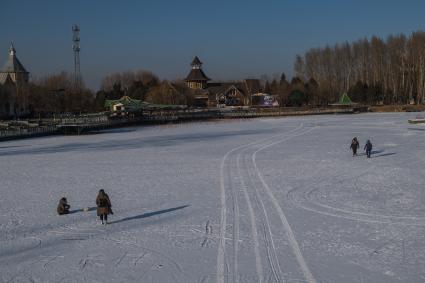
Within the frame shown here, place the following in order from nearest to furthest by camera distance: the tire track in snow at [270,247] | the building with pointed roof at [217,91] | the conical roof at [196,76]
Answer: the tire track in snow at [270,247] → the building with pointed roof at [217,91] → the conical roof at [196,76]

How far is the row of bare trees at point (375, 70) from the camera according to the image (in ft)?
281

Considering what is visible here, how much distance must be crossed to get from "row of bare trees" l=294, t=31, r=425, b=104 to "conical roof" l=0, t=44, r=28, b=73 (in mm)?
52929

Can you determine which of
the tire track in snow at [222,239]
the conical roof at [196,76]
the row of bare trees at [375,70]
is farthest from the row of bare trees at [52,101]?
the tire track in snow at [222,239]

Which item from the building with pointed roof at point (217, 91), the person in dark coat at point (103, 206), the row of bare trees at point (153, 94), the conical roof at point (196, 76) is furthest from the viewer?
the conical roof at point (196, 76)

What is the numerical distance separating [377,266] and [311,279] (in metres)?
1.49

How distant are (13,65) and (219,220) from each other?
81926 millimetres

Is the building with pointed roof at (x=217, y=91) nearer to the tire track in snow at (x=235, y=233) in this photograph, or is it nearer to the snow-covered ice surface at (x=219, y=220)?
the snow-covered ice surface at (x=219, y=220)

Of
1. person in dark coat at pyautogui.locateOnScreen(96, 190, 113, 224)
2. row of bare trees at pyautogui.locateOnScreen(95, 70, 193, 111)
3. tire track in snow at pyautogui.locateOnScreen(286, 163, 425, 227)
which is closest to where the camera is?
person in dark coat at pyautogui.locateOnScreen(96, 190, 113, 224)

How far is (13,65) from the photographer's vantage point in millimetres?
85625

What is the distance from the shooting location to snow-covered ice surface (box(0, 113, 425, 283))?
9.23 meters

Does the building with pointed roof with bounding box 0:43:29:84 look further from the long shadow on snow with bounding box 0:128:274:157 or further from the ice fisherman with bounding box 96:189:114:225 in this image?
the ice fisherman with bounding box 96:189:114:225

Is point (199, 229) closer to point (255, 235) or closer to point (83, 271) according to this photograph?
point (255, 235)

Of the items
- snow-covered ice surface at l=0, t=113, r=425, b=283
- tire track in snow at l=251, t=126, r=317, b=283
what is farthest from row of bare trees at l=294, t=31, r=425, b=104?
tire track in snow at l=251, t=126, r=317, b=283

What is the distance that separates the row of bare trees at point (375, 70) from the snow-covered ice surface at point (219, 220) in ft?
216
